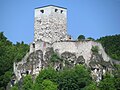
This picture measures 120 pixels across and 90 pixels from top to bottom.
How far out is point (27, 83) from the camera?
75.4 metres

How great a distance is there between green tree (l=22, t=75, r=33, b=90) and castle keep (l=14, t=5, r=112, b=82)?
1.10 meters

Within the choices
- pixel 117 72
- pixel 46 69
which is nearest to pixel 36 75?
pixel 46 69

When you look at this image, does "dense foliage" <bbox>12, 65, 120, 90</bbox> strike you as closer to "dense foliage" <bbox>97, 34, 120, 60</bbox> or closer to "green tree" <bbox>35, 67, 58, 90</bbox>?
"green tree" <bbox>35, 67, 58, 90</bbox>

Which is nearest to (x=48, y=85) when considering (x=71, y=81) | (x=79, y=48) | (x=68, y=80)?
(x=68, y=80)

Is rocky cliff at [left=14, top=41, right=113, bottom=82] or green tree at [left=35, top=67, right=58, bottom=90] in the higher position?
rocky cliff at [left=14, top=41, right=113, bottom=82]

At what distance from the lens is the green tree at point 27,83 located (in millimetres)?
75000

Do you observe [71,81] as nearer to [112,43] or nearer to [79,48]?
[79,48]

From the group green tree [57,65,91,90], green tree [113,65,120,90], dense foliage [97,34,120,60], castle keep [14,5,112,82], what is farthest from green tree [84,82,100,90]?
dense foliage [97,34,120,60]

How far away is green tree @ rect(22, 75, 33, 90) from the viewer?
246 feet

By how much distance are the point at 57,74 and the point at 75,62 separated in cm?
260

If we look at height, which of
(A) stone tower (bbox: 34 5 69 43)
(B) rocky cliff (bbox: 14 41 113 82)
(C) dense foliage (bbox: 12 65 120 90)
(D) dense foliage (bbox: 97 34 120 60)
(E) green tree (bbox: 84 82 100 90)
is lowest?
(E) green tree (bbox: 84 82 100 90)

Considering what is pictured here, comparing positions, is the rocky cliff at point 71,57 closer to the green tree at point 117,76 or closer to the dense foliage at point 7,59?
the green tree at point 117,76

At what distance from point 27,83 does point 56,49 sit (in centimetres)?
495

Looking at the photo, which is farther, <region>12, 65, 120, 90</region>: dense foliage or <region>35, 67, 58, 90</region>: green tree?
<region>35, 67, 58, 90</region>: green tree
